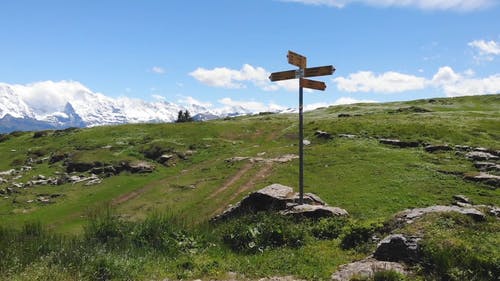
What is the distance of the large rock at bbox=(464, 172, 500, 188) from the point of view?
1371 inches

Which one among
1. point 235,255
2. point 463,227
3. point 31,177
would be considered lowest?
point 31,177

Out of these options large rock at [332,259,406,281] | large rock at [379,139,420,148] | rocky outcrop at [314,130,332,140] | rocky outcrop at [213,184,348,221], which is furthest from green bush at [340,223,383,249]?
rocky outcrop at [314,130,332,140]

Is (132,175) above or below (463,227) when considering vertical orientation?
below

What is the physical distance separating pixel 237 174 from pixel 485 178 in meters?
24.2

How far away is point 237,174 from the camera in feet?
157

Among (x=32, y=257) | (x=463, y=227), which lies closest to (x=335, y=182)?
(x=463, y=227)

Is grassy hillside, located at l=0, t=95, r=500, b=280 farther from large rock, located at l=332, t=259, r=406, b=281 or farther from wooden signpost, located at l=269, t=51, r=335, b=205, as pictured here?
wooden signpost, located at l=269, t=51, r=335, b=205

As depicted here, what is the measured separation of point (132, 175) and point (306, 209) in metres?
39.1

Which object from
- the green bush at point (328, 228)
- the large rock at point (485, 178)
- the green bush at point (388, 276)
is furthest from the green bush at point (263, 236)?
the large rock at point (485, 178)

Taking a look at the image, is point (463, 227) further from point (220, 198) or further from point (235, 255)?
point (220, 198)

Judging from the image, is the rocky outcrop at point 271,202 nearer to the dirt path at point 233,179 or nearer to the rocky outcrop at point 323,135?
the dirt path at point 233,179

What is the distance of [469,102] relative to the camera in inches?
4375

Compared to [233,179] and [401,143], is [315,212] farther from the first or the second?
[401,143]

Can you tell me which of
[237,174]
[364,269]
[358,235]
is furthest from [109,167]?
[364,269]
